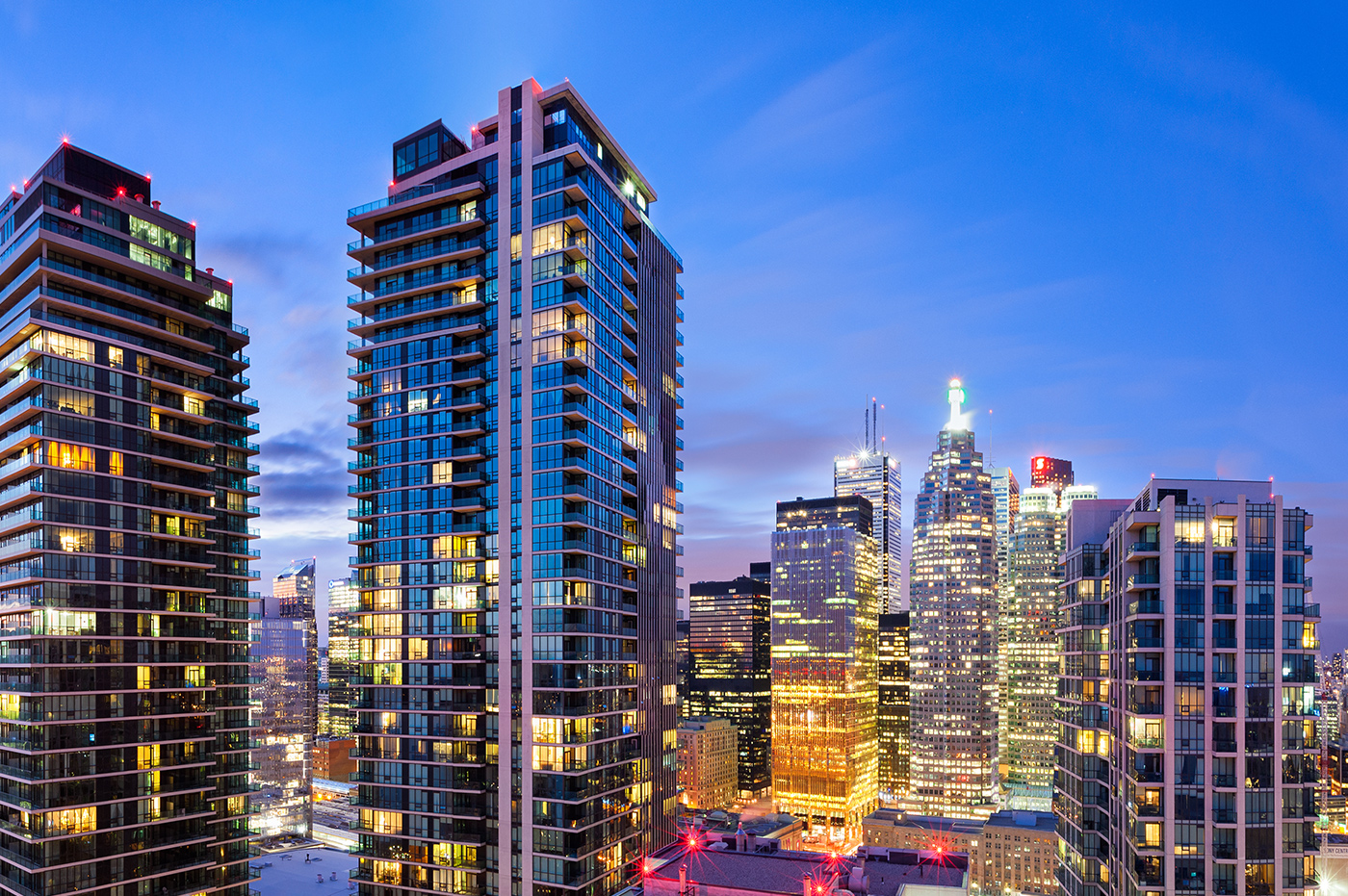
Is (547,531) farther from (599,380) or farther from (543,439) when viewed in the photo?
(599,380)

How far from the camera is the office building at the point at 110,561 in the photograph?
95.3 metres

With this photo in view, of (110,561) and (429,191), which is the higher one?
(429,191)

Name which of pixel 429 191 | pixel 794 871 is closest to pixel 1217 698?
pixel 794 871

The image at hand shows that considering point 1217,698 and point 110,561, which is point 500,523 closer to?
point 110,561

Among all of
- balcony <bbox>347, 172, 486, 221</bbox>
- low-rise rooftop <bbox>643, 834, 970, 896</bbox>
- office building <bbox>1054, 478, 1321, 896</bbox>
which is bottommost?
low-rise rooftop <bbox>643, 834, 970, 896</bbox>

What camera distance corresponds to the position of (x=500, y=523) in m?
100

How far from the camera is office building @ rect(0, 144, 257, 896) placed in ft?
313

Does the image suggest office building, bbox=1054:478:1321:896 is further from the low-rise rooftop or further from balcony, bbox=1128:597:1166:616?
the low-rise rooftop

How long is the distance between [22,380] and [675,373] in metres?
80.2

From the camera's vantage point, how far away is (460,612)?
100000mm

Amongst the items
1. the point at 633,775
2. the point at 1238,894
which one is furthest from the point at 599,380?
the point at 1238,894

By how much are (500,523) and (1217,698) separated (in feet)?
254

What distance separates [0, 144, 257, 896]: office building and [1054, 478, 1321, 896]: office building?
106989 mm

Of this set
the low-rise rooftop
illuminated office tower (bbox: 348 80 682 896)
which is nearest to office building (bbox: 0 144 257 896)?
illuminated office tower (bbox: 348 80 682 896)
